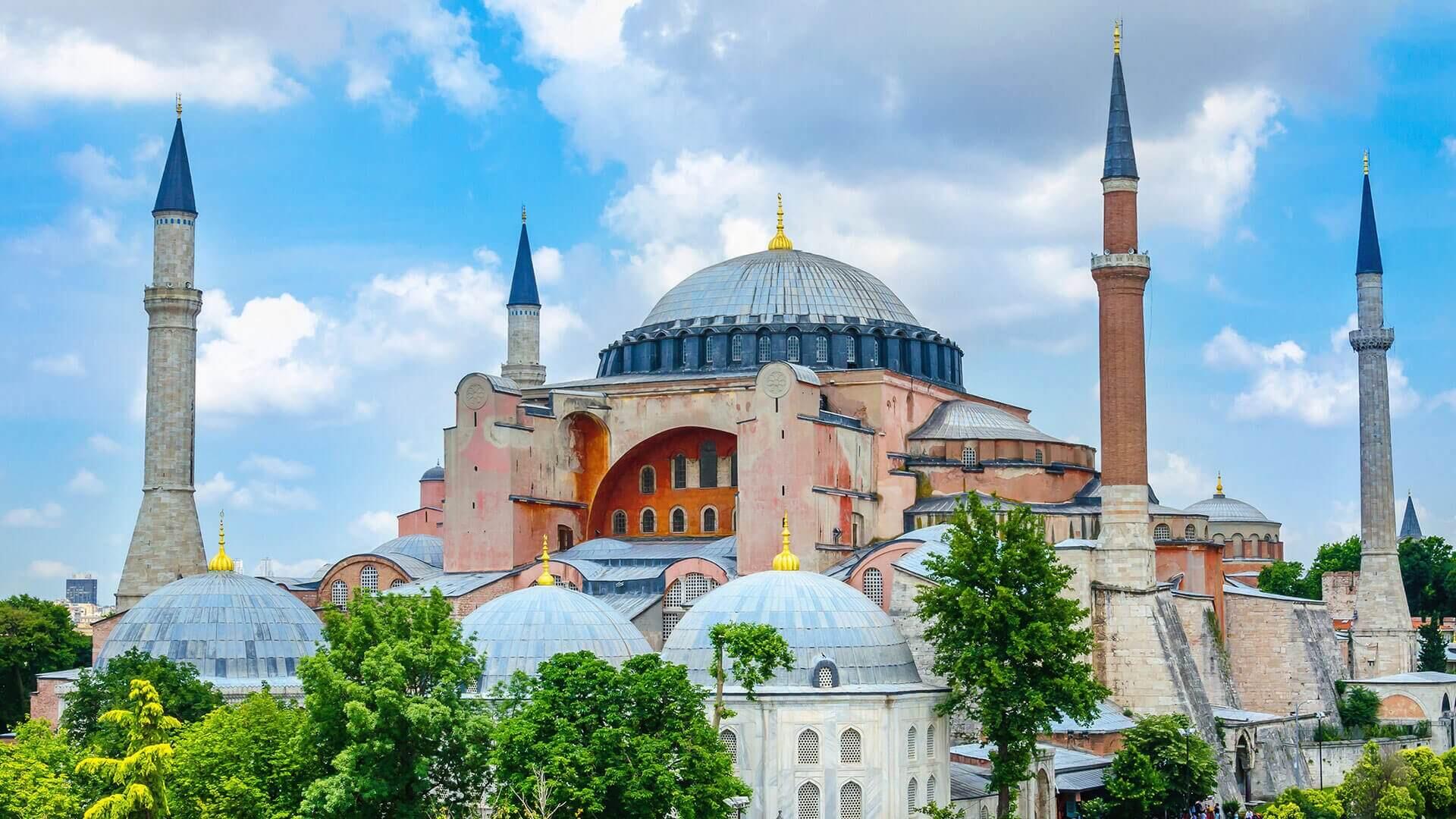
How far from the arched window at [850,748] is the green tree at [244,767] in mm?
7094

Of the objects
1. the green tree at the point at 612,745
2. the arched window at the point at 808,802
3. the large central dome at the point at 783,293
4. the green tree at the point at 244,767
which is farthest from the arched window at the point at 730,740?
the large central dome at the point at 783,293

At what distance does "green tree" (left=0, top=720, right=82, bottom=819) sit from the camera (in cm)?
2328

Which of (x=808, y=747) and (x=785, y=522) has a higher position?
(x=785, y=522)

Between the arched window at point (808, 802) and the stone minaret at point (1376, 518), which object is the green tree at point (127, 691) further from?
the stone minaret at point (1376, 518)

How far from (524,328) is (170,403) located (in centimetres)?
908

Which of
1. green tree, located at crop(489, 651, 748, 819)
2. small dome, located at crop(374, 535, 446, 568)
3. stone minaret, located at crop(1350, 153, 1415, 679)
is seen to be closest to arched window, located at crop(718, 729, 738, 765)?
green tree, located at crop(489, 651, 748, 819)

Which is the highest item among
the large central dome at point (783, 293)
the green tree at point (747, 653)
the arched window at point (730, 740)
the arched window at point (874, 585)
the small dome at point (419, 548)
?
the large central dome at point (783, 293)

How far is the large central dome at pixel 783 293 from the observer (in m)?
40.2

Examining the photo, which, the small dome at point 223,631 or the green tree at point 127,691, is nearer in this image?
the green tree at point 127,691

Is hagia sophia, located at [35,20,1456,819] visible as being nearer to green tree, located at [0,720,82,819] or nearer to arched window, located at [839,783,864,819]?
arched window, located at [839,783,864,819]

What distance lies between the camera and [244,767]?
81.2 ft

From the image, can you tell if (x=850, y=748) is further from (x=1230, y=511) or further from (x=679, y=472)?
(x=1230, y=511)

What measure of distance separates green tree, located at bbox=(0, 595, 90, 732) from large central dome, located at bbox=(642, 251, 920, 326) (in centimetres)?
1427

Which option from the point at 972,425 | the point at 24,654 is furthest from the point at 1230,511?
the point at 24,654
